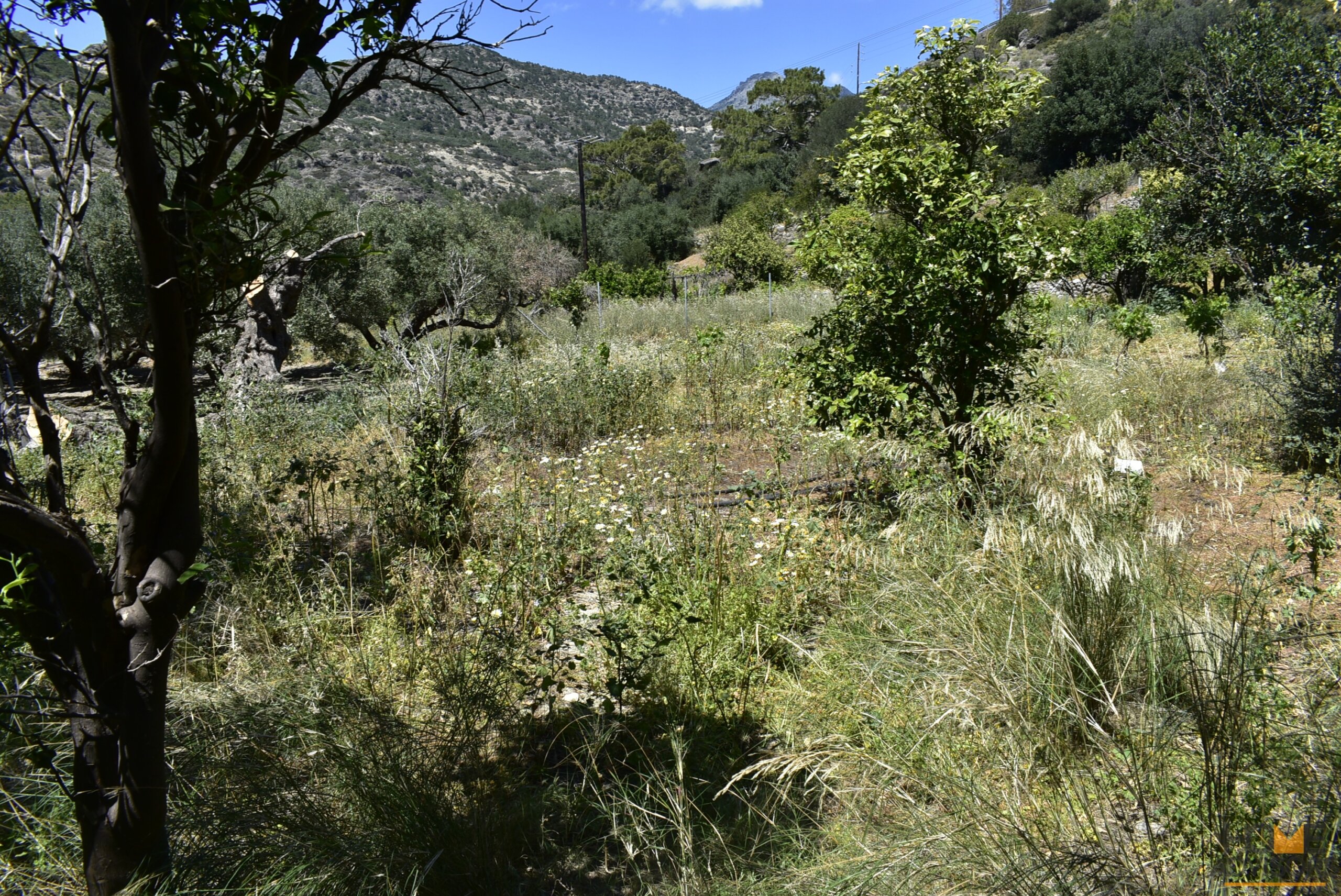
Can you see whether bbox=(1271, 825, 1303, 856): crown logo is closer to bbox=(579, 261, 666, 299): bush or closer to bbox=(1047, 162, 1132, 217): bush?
bbox=(579, 261, 666, 299): bush

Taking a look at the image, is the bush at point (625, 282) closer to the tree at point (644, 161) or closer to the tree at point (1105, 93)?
the tree at point (1105, 93)

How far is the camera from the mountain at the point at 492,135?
146 feet

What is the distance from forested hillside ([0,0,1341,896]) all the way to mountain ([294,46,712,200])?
26.5m

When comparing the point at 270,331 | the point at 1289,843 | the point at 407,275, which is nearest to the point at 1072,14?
the point at 407,275

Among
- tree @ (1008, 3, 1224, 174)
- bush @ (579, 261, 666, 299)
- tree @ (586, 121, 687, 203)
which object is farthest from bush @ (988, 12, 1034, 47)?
bush @ (579, 261, 666, 299)

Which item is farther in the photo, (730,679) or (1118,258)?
(1118,258)

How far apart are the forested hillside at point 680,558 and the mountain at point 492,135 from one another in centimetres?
2653

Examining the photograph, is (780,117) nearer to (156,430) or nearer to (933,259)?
(933,259)

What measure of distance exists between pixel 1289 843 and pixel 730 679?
1765 millimetres

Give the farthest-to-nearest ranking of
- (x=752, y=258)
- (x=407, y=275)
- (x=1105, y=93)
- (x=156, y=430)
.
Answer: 1. (x=1105, y=93)
2. (x=752, y=258)
3. (x=407, y=275)
4. (x=156, y=430)

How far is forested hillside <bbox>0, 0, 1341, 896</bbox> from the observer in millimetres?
1630

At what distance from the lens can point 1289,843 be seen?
5.44 ft

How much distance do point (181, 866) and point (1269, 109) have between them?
963cm

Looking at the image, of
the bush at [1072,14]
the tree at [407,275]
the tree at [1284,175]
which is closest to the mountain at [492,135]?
the tree at [407,275]
